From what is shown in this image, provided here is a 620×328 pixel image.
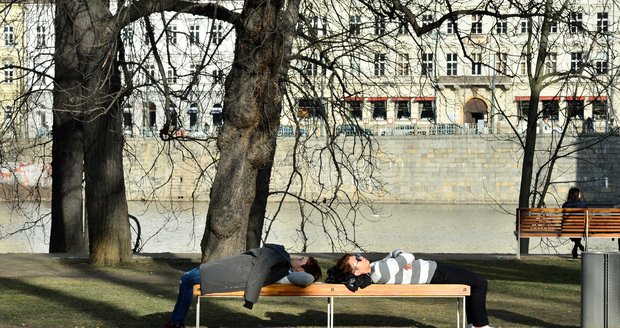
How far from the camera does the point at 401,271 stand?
938 cm

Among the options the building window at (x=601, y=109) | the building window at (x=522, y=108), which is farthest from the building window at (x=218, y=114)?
the building window at (x=522, y=108)

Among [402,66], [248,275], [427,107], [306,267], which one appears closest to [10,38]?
[402,66]

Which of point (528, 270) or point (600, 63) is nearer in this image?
point (528, 270)

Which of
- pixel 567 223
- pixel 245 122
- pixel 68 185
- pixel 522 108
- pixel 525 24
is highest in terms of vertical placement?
pixel 525 24

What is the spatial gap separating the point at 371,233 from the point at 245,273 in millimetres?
26826

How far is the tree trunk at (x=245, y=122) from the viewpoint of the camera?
1179cm

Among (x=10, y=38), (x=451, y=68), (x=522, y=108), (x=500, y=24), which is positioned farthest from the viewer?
(x=451, y=68)

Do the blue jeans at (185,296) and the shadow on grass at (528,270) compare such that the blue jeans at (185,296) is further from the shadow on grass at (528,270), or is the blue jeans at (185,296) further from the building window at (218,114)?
the shadow on grass at (528,270)

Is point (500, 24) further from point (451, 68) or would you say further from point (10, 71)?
point (451, 68)

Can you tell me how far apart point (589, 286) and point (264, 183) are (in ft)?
26.4

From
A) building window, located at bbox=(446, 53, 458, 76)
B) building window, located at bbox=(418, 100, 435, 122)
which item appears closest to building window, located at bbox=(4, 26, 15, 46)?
building window, located at bbox=(418, 100, 435, 122)

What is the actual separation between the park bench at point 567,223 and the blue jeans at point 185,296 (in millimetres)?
8604

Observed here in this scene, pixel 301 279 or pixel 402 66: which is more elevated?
pixel 402 66

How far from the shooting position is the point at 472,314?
9453 millimetres
